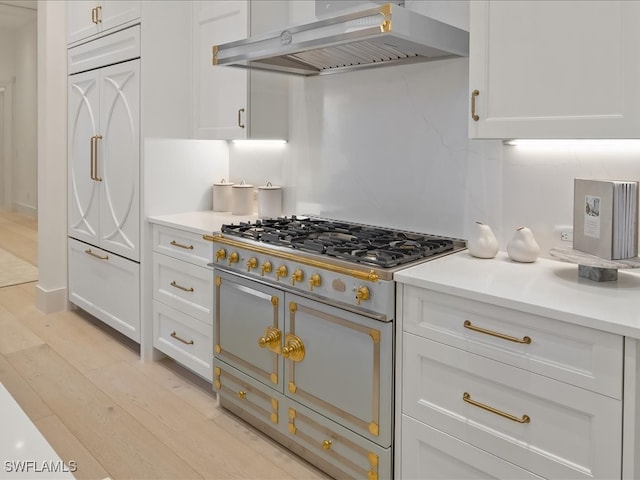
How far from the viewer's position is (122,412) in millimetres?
2740

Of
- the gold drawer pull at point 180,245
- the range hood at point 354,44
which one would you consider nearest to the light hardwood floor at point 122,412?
the gold drawer pull at point 180,245

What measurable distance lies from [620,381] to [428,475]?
0.77 metres

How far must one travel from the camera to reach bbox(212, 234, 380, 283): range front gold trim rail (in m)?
1.96

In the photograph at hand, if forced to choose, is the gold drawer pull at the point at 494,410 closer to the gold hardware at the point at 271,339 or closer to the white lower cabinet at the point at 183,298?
the gold hardware at the point at 271,339

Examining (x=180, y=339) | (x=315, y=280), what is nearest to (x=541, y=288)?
(x=315, y=280)

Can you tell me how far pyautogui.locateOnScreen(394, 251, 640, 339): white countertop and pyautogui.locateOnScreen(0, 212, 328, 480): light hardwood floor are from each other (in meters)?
1.01

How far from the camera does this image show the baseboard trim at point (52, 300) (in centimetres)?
427

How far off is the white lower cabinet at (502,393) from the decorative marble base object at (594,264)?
330 millimetres

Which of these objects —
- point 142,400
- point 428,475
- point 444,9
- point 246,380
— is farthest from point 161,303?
point 444,9

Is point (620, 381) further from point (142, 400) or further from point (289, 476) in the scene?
point (142, 400)

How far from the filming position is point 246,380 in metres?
2.54

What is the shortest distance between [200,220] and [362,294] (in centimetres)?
149

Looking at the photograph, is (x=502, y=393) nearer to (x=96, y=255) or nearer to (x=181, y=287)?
(x=181, y=287)

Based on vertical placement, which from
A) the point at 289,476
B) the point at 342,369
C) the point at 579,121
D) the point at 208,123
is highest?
the point at 208,123
